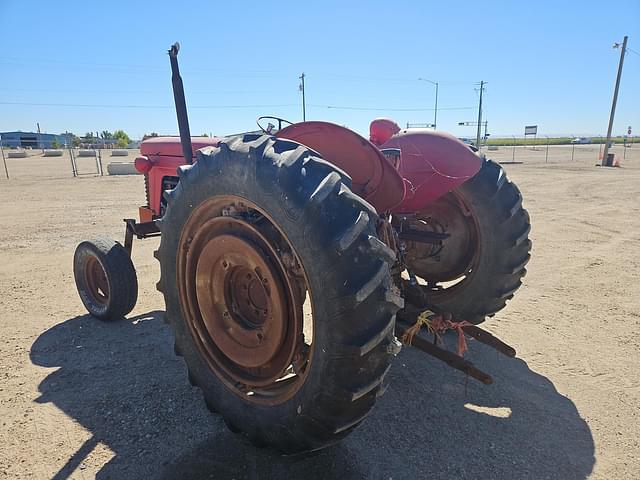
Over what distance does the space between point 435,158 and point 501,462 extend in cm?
186

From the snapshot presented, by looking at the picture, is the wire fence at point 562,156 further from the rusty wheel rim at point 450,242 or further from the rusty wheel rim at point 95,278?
the rusty wheel rim at point 95,278

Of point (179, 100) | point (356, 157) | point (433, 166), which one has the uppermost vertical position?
point (179, 100)

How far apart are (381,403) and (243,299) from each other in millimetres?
1158

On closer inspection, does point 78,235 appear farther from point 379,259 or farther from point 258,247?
point 379,259

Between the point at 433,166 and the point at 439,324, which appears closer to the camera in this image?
the point at 439,324

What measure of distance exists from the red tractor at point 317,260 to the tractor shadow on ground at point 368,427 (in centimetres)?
28

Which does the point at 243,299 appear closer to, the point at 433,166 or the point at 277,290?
the point at 277,290

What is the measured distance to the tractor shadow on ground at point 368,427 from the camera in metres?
2.19

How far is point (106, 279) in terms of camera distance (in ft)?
13.0

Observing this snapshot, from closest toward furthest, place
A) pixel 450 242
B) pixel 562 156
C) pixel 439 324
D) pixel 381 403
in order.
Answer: pixel 439 324, pixel 381 403, pixel 450 242, pixel 562 156

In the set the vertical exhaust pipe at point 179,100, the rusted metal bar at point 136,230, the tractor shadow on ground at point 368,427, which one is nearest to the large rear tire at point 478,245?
the tractor shadow on ground at point 368,427

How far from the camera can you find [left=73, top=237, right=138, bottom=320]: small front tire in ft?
12.6

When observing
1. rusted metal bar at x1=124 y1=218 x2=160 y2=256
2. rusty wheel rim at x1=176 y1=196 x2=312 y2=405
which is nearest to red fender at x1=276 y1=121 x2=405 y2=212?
rusty wheel rim at x1=176 y1=196 x2=312 y2=405

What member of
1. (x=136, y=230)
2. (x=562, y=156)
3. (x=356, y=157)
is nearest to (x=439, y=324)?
(x=356, y=157)
